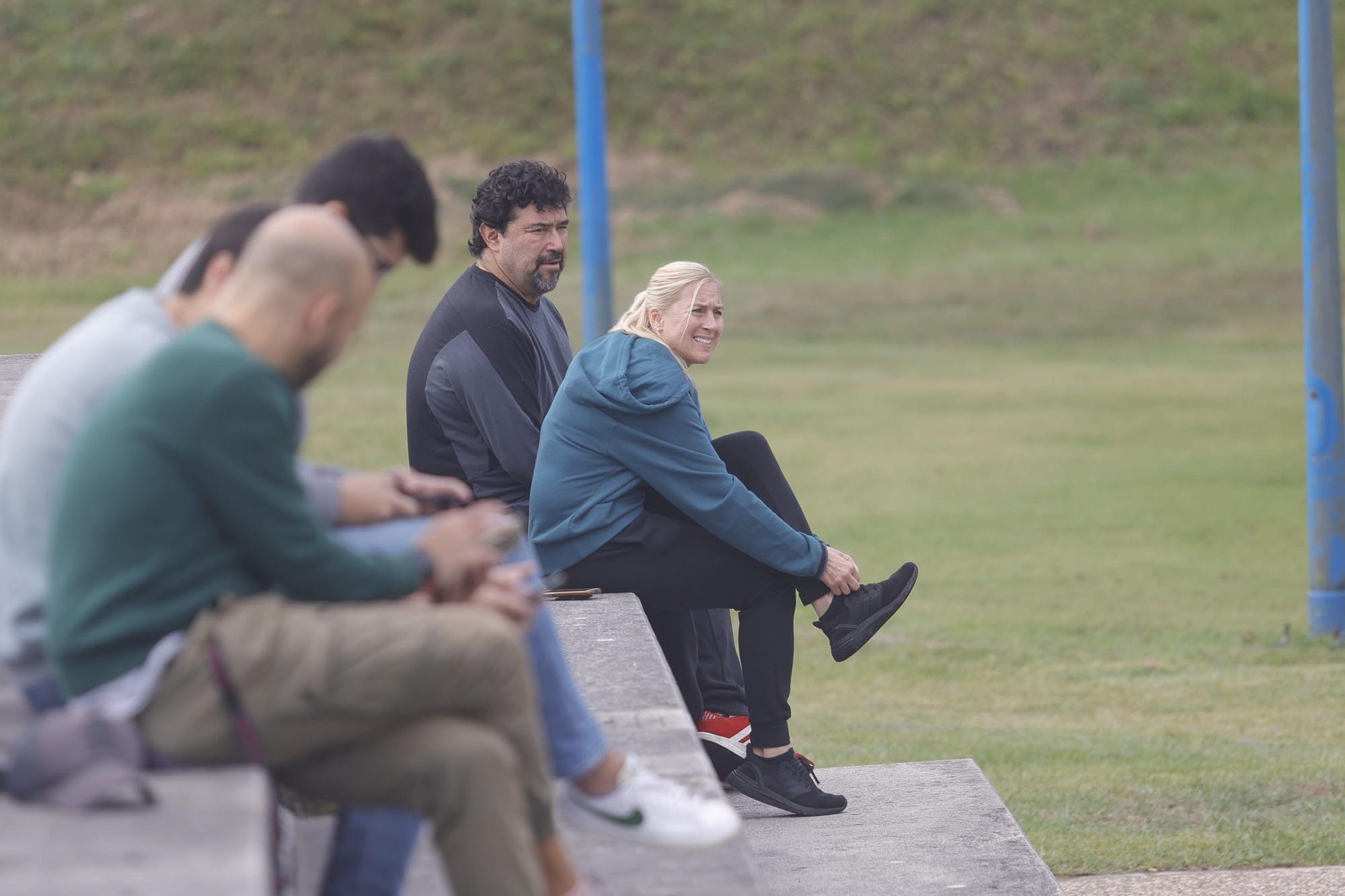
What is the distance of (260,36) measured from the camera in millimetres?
37969

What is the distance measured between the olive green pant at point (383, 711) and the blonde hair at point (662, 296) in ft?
7.19

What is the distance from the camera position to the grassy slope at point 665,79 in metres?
34.5

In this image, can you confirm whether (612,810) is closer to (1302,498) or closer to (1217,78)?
(1302,498)

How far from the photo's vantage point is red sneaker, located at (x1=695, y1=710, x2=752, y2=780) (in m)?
4.54

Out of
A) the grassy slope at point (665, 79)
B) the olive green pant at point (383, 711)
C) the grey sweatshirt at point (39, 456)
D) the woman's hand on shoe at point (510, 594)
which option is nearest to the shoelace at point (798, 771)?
the woman's hand on shoe at point (510, 594)

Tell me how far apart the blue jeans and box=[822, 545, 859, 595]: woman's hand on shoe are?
1579mm

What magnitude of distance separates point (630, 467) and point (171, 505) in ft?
7.31

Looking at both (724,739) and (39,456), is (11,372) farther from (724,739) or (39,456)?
(39,456)

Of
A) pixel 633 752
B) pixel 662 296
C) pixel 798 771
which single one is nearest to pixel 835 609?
pixel 798 771

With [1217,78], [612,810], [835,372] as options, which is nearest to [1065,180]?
[1217,78]

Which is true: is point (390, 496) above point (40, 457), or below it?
below

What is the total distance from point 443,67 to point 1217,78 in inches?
651

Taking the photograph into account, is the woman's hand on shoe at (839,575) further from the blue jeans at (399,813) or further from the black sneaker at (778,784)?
the blue jeans at (399,813)

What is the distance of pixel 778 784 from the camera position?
4.33m
